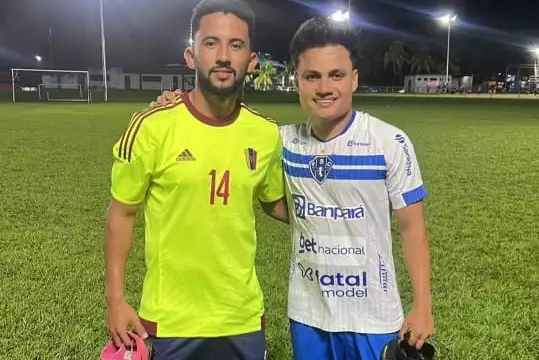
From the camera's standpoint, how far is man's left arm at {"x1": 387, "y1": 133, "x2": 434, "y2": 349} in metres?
2.29

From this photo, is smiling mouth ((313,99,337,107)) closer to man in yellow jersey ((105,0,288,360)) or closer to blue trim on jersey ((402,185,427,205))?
man in yellow jersey ((105,0,288,360))

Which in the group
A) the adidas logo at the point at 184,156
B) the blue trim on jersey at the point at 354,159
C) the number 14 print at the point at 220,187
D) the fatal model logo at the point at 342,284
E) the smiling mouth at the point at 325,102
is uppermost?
the smiling mouth at the point at 325,102

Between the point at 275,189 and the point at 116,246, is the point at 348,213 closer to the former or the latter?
the point at 275,189

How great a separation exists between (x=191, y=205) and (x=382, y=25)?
103422 mm

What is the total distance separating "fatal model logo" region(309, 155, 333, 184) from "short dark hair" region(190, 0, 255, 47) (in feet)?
1.64

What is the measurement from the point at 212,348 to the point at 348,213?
2.29 feet

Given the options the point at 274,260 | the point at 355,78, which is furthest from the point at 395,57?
the point at 355,78

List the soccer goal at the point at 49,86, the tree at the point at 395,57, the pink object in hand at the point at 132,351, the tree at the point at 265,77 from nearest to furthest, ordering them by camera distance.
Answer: the pink object in hand at the point at 132,351 < the soccer goal at the point at 49,86 < the tree at the point at 265,77 < the tree at the point at 395,57

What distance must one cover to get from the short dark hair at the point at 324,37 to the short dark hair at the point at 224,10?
210 millimetres

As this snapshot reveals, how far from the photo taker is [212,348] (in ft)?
7.49

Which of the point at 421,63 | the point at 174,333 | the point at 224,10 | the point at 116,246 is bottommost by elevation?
the point at 174,333

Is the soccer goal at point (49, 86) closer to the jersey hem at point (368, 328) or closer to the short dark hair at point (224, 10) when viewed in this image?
the short dark hair at point (224, 10)

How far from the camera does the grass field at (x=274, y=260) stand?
406cm

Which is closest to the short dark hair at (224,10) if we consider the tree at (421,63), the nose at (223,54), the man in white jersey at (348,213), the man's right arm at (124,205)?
the nose at (223,54)
